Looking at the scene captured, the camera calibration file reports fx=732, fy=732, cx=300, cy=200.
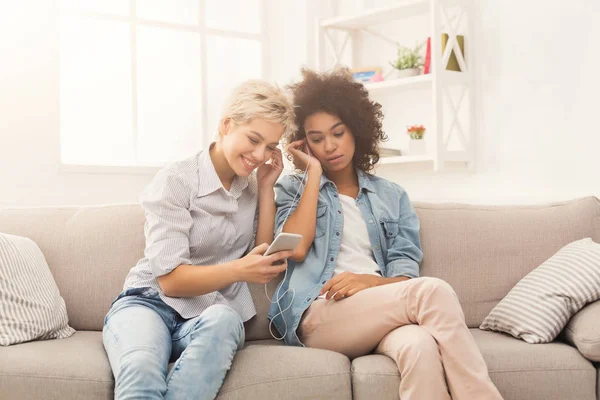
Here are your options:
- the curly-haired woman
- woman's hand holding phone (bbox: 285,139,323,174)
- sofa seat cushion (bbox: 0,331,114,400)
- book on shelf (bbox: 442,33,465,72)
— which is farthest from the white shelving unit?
sofa seat cushion (bbox: 0,331,114,400)

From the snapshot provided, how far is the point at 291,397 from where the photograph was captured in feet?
5.86

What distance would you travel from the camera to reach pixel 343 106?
2.44 m

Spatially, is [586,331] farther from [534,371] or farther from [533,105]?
[533,105]

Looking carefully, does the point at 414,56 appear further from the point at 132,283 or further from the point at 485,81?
the point at 132,283

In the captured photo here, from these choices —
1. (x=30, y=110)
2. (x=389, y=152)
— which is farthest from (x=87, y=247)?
(x=389, y=152)

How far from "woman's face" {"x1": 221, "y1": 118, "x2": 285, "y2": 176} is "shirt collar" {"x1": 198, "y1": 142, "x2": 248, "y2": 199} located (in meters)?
0.06

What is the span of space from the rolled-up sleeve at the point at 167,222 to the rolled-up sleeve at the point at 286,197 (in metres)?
0.34

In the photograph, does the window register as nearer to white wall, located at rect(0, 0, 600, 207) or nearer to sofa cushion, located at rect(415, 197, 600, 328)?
white wall, located at rect(0, 0, 600, 207)

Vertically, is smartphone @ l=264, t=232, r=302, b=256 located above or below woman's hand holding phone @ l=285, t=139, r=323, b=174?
below

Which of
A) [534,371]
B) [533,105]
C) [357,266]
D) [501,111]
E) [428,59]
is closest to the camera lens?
[534,371]

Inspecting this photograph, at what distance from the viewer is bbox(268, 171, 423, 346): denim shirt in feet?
7.09

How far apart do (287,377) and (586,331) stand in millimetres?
827

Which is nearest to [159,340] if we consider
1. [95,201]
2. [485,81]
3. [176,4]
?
[95,201]

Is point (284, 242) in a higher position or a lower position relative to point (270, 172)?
lower
